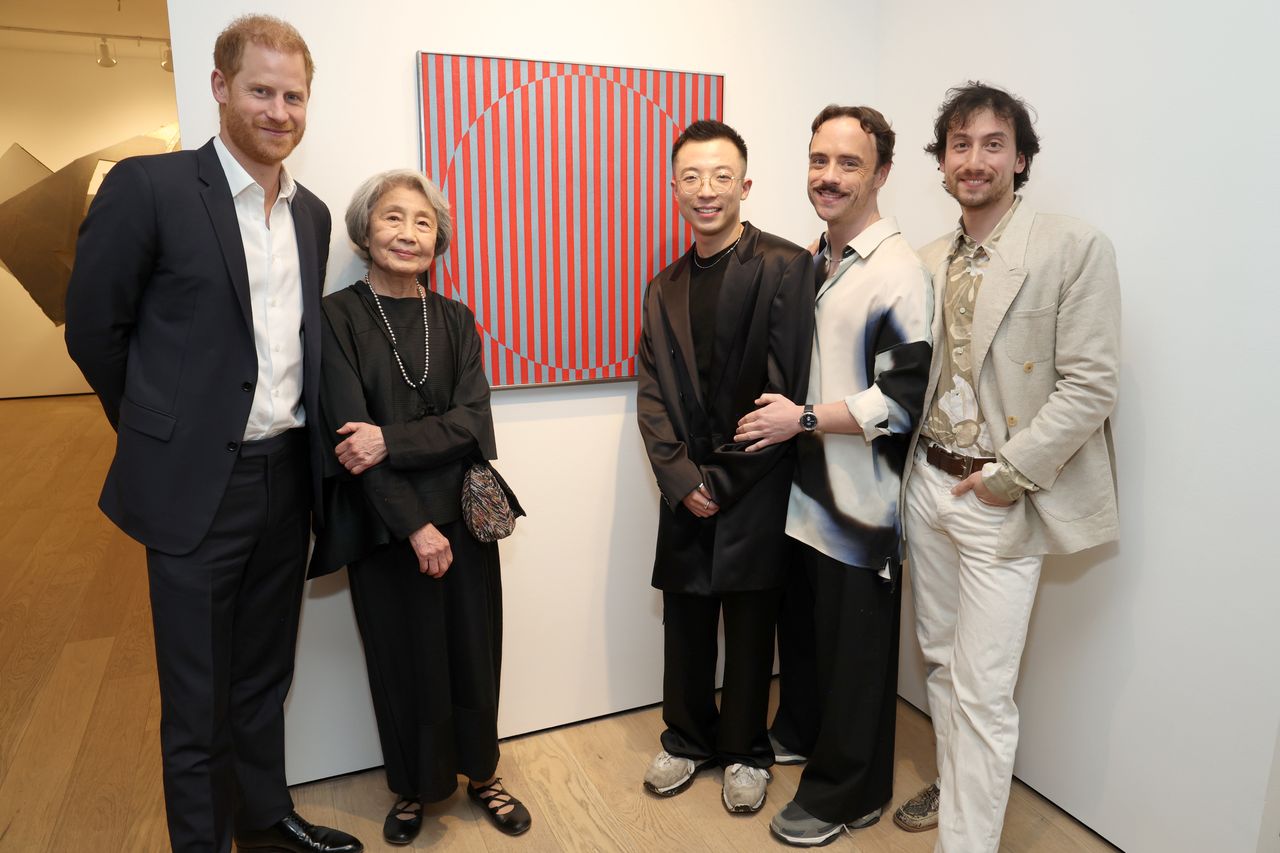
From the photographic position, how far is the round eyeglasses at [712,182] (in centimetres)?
228

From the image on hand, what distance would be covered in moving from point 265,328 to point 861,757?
1.81 m

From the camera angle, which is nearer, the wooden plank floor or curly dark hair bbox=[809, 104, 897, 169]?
curly dark hair bbox=[809, 104, 897, 169]

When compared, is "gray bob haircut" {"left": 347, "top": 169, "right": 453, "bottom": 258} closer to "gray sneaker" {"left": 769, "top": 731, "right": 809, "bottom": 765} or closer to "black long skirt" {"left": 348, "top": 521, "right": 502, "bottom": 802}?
"black long skirt" {"left": 348, "top": 521, "right": 502, "bottom": 802}

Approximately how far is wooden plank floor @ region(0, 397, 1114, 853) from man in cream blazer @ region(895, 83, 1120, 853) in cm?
50

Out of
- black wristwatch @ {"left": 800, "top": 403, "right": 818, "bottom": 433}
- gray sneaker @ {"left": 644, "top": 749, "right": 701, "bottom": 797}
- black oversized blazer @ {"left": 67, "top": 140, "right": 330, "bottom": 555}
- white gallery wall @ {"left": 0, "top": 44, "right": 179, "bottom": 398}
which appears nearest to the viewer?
black oversized blazer @ {"left": 67, "top": 140, "right": 330, "bottom": 555}

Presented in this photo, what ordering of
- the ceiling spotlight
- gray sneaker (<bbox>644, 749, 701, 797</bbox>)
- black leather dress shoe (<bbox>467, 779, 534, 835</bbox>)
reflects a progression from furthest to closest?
the ceiling spotlight
gray sneaker (<bbox>644, 749, 701, 797</bbox>)
black leather dress shoe (<bbox>467, 779, 534, 835</bbox>)

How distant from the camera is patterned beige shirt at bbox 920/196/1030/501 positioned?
2.09 meters

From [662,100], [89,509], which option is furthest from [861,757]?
[89,509]

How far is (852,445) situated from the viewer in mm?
2221

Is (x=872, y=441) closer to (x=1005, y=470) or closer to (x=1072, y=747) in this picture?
(x=1005, y=470)

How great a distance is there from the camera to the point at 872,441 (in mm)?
2217

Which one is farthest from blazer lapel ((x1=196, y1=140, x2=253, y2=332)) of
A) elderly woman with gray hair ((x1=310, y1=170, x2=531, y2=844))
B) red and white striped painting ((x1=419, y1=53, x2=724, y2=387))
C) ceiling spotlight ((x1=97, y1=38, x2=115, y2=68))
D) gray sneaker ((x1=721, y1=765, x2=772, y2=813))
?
ceiling spotlight ((x1=97, y1=38, x2=115, y2=68))

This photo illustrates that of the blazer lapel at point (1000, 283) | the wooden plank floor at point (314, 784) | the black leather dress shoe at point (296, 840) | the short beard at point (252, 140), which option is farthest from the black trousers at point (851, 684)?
the short beard at point (252, 140)

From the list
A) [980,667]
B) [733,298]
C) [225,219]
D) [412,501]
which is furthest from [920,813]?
[225,219]
